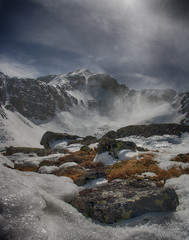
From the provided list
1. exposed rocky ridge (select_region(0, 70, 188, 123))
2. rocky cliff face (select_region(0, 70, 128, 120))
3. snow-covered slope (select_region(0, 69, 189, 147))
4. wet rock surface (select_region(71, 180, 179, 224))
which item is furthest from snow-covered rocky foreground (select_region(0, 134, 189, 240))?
exposed rocky ridge (select_region(0, 70, 188, 123))

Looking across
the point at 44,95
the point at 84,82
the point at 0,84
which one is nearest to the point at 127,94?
the point at 84,82

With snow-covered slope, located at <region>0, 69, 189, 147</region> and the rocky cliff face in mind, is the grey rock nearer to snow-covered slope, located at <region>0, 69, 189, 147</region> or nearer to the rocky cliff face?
snow-covered slope, located at <region>0, 69, 189, 147</region>

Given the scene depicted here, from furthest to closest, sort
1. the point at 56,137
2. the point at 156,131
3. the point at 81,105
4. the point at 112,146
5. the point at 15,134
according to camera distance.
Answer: the point at 81,105 < the point at 15,134 < the point at 56,137 < the point at 156,131 < the point at 112,146

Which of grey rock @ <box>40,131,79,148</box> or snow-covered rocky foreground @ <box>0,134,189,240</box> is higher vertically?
snow-covered rocky foreground @ <box>0,134,189,240</box>

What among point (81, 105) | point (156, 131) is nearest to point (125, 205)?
point (156, 131)

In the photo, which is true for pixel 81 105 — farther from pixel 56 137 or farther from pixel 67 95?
pixel 56 137

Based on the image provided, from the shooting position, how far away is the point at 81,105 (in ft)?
393

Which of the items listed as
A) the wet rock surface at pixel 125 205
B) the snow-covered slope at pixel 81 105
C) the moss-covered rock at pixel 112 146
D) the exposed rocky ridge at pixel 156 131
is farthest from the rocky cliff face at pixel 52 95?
the wet rock surface at pixel 125 205

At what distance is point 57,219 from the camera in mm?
2957

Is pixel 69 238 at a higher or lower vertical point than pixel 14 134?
higher

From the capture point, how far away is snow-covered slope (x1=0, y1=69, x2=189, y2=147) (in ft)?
300

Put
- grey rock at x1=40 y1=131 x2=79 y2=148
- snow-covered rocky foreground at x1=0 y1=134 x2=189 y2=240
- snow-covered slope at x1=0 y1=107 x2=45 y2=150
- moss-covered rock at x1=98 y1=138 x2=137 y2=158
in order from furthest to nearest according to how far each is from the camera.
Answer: snow-covered slope at x1=0 y1=107 x2=45 y2=150
grey rock at x1=40 y1=131 x2=79 y2=148
moss-covered rock at x1=98 y1=138 x2=137 y2=158
snow-covered rocky foreground at x1=0 y1=134 x2=189 y2=240

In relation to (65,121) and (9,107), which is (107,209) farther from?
(65,121)

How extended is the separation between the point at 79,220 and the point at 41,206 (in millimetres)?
934
